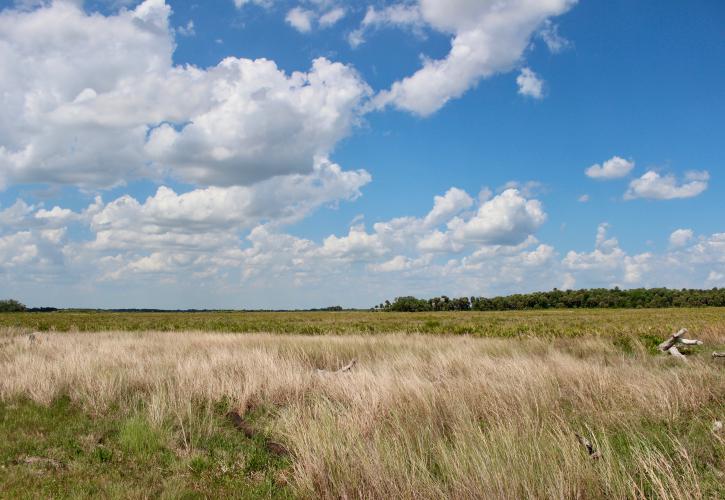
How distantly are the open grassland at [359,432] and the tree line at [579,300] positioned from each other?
12528 cm

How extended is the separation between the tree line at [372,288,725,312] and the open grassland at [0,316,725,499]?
411 feet

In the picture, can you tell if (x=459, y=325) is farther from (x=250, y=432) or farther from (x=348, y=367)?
(x=250, y=432)

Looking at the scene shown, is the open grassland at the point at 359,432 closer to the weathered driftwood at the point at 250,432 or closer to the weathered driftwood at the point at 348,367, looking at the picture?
the weathered driftwood at the point at 250,432

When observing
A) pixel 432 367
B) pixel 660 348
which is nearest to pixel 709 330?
pixel 660 348

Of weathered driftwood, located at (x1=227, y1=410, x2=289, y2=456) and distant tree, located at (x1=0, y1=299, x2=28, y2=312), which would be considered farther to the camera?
distant tree, located at (x1=0, y1=299, x2=28, y2=312)

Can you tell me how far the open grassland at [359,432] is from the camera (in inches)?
180

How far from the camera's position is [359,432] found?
20.7 ft

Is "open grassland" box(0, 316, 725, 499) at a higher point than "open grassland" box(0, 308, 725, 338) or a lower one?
higher

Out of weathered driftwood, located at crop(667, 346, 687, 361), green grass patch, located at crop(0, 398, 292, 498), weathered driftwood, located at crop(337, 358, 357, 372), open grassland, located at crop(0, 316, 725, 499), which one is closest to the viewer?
open grassland, located at crop(0, 316, 725, 499)

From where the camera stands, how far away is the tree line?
390 ft

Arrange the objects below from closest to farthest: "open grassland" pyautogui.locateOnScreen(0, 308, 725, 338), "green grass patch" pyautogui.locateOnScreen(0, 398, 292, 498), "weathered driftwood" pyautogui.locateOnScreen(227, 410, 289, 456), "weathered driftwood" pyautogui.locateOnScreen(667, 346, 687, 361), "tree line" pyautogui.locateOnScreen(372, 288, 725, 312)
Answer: "green grass patch" pyautogui.locateOnScreen(0, 398, 292, 498) → "weathered driftwood" pyautogui.locateOnScreen(227, 410, 289, 456) → "weathered driftwood" pyautogui.locateOnScreen(667, 346, 687, 361) → "open grassland" pyautogui.locateOnScreen(0, 308, 725, 338) → "tree line" pyautogui.locateOnScreen(372, 288, 725, 312)

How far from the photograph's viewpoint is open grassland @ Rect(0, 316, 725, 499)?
4.58 m

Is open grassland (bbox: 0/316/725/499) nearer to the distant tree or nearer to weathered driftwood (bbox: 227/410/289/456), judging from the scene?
weathered driftwood (bbox: 227/410/289/456)

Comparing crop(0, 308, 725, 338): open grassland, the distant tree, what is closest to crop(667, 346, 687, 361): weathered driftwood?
crop(0, 308, 725, 338): open grassland
